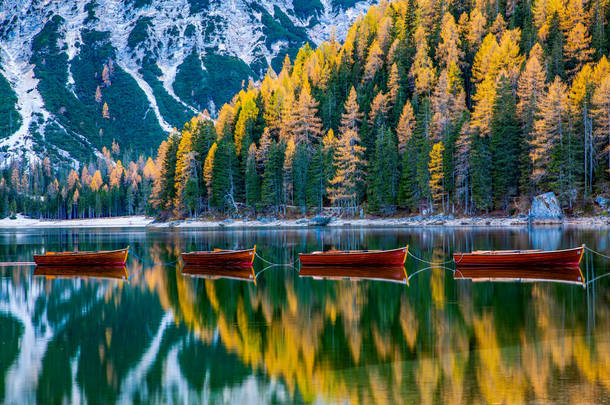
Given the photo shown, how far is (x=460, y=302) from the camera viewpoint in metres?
22.1

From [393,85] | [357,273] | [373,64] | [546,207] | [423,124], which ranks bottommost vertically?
[357,273]

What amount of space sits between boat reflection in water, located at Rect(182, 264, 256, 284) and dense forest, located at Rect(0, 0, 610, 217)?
51.2 m

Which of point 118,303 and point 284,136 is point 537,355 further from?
point 284,136

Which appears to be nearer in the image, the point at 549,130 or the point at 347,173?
the point at 549,130

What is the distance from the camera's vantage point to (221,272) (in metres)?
36.3

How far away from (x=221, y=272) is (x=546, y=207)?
52077 millimetres

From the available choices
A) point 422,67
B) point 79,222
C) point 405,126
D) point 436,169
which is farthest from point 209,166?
point 79,222

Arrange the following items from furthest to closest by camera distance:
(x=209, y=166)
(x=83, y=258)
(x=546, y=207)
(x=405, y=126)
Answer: (x=209, y=166) < (x=405, y=126) < (x=546, y=207) < (x=83, y=258)

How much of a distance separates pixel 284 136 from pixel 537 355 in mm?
98250

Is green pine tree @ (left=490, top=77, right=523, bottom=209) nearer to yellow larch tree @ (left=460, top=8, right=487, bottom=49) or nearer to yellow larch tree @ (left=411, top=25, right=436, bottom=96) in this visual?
yellow larch tree @ (left=411, top=25, right=436, bottom=96)

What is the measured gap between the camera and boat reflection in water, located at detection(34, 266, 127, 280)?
119ft

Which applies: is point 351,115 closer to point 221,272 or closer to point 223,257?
point 223,257

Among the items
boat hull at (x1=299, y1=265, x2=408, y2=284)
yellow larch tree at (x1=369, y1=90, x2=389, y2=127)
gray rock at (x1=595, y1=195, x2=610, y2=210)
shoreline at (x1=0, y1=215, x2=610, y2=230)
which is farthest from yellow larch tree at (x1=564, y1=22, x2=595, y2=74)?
boat hull at (x1=299, y1=265, x2=408, y2=284)

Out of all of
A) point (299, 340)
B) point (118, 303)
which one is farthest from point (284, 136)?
point (299, 340)
